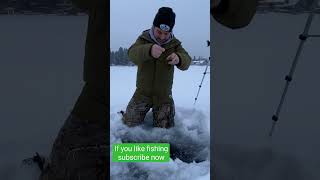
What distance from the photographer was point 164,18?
1291mm

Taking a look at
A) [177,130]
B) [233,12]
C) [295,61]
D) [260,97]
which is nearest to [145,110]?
[177,130]

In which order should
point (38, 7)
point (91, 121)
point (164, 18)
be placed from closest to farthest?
point (164, 18) → point (91, 121) → point (38, 7)

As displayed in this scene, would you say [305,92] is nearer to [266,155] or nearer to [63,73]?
[266,155]

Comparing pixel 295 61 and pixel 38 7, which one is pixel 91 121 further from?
pixel 295 61

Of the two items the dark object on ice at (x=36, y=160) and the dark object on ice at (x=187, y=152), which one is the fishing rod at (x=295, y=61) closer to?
the dark object on ice at (x=187, y=152)

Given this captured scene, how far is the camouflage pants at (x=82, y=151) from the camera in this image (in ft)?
4.61

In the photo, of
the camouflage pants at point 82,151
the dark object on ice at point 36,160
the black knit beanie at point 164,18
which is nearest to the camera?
the black knit beanie at point 164,18

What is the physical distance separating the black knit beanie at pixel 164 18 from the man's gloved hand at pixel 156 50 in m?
0.06

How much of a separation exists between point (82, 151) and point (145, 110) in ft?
0.85

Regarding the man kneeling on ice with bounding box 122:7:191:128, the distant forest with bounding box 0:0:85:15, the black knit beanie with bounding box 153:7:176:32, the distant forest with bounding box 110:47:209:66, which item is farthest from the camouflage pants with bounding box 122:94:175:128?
the distant forest with bounding box 0:0:85:15

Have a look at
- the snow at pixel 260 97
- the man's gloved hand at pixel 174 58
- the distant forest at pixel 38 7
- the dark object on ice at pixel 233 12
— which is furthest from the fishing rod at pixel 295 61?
the distant forest at pixel 38 7

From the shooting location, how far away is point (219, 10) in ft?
4.54

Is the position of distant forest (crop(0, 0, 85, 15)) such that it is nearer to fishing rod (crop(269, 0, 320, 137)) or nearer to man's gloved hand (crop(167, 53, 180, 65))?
man's gloved hand (crop(167, 53, 180, 65))

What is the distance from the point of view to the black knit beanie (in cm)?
129
